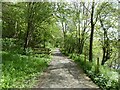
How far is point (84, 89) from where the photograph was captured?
9.46 meters

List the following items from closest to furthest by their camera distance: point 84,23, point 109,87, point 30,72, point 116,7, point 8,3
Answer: point 109,87
point 30,72
point 8,3
point 116,7
point 84,23

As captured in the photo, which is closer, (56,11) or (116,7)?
(116,7)

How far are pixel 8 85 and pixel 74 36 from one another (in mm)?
25304

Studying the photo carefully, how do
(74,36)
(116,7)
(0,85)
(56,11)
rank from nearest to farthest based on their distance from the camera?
(0,85)
(116,7)
(56,11)
(74,36)

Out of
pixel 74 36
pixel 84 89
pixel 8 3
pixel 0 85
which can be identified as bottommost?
pixel 84 89

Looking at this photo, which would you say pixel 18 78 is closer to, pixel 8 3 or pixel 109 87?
pixel 109 87

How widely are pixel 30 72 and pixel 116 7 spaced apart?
36.1ft

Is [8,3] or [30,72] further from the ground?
[8,3]

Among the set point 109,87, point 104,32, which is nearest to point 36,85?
point 109,87

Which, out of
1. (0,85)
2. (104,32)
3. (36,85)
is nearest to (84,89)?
(36,85)

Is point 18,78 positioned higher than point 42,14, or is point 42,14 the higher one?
point 42,14

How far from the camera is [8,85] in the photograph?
8266 millimetres

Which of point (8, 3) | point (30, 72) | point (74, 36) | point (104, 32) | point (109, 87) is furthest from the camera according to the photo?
point (74, 36)

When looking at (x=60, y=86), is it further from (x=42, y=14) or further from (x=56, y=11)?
(x=56, y=11)
